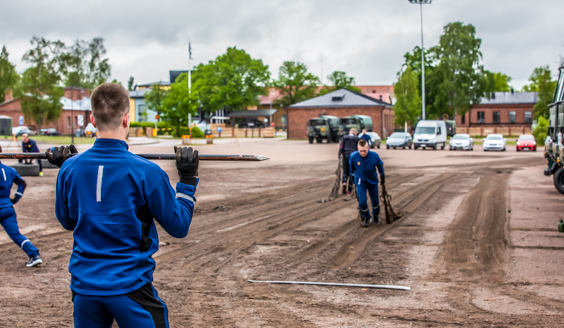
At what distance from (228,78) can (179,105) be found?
33472mm

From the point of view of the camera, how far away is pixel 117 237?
2.52 metres

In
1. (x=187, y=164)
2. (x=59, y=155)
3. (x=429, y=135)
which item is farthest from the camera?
(x=429, y=135)

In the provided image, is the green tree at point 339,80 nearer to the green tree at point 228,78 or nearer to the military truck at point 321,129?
the green tree at point 228,78

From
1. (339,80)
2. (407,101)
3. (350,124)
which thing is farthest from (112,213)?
(339,80)

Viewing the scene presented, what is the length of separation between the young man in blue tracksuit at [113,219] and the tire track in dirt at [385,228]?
489 centimetres

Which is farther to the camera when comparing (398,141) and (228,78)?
(228,78)

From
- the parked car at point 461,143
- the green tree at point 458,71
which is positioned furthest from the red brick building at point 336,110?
the parked car at point 461,143

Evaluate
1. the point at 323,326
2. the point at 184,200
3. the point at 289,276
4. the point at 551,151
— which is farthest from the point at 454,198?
the point at 184,200

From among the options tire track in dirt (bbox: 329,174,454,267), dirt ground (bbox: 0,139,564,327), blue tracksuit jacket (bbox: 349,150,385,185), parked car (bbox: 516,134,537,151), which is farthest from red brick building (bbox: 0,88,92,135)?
blue tracksuit jacket (bbox: 349,150,385,185)

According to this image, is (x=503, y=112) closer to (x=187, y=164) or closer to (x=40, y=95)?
(x=40, y=95)

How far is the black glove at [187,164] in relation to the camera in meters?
2.86

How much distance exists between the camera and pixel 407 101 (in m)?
59.5

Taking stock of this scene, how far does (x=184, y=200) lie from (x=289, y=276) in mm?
4031

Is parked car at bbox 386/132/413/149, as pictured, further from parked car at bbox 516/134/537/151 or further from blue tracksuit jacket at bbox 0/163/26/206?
blue tracksuit jacket at bbox 0/163/26/206
